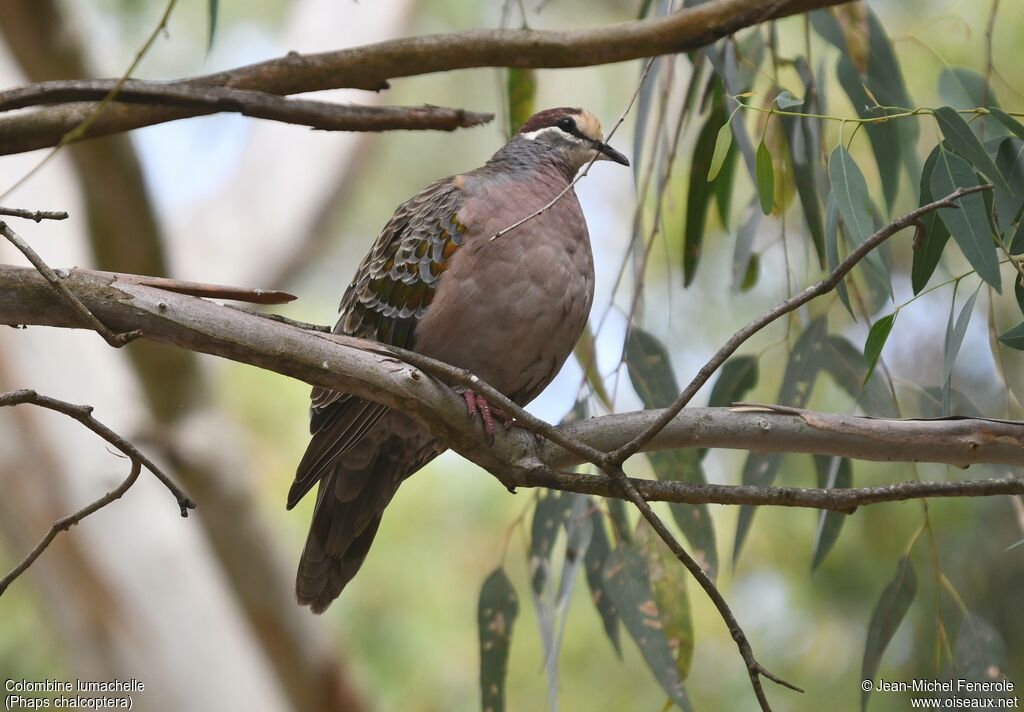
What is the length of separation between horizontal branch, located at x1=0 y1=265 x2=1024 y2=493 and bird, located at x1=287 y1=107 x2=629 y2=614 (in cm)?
35

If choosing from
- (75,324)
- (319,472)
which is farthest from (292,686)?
(75,324)

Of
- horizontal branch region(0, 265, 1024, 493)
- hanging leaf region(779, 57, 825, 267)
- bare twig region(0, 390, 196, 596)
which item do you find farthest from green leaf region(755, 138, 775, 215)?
bare twig region(0, 390, 196, 596)

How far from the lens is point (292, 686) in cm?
438

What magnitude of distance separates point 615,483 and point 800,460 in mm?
2805

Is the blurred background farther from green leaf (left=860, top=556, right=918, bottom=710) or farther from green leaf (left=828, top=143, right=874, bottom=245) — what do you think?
green leaf (left=828, top=143, right=874, bottom=245)

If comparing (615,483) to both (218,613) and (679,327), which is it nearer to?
(218,613)

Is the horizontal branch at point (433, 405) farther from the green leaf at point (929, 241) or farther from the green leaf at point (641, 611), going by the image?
the green leaf at point (641, 611)

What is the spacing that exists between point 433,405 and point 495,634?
85 cm

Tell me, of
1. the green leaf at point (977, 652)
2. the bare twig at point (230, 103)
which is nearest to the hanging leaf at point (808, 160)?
the green leaf at point (977, 652)

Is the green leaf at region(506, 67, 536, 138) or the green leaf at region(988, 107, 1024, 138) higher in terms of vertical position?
the green leaf at region(506, 67, 536, 138)

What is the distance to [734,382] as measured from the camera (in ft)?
7.79

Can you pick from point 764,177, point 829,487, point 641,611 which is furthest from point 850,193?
point 641,611

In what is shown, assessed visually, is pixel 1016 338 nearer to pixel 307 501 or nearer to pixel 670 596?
pixel 670 596

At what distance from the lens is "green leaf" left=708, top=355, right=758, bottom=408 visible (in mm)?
2344
